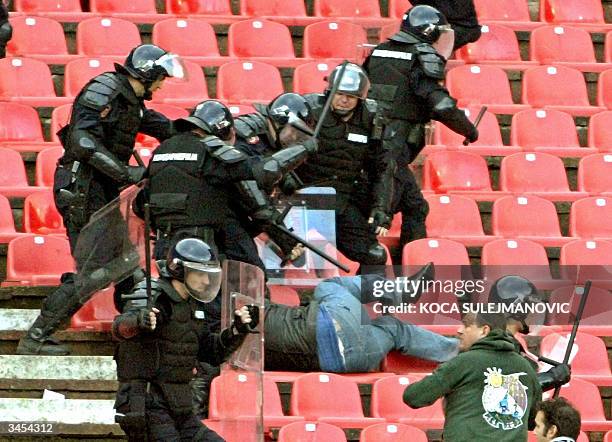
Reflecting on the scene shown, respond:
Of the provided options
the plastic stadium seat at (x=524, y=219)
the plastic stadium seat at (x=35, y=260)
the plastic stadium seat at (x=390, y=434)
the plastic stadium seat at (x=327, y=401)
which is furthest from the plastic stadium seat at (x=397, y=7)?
the plastic stadium seat at (x=390, y=434)

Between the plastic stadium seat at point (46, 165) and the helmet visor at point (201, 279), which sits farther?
the plastic stadium seat at point (46, 165)

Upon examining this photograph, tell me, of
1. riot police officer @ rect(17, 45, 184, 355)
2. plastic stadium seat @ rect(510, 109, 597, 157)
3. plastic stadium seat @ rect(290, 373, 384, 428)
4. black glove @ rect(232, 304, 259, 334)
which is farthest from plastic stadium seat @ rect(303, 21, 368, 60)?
black glove @ rect(232, 304, 259, 334)

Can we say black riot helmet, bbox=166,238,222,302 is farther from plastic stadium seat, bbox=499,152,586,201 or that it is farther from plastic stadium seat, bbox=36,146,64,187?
plastic stadium seat, bbox=499,152,586,201

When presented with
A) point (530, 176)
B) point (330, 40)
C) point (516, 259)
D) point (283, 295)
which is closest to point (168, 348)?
point (283, 295)

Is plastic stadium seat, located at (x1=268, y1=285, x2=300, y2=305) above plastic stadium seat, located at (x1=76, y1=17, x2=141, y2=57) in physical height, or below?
below

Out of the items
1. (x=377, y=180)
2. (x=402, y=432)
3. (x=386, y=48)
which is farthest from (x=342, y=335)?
(x=386, y=48)

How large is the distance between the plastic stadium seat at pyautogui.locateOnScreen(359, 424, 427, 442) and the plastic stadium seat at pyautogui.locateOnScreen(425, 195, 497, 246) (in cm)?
240

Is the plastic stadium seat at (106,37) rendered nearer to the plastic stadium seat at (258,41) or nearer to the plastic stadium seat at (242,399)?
the plastic stadium seat at (258,41)

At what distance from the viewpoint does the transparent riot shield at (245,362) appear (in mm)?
10523

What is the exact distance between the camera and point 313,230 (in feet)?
41.4

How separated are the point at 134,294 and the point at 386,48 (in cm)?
380

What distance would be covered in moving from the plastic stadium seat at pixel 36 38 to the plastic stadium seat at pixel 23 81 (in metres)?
0.37

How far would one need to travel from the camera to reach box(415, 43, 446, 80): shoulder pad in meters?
13.1

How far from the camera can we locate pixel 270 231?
1207cm
